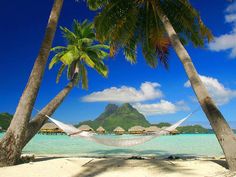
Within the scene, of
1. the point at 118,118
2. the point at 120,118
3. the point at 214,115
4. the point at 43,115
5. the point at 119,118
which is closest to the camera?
the point at 214,115

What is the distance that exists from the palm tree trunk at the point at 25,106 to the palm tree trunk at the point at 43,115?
31 cm

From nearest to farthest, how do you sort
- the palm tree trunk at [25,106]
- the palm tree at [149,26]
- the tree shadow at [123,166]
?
the tree shadow at [123,166]
the palm tree trunk at [25,106]
the palm tree at [149,26]

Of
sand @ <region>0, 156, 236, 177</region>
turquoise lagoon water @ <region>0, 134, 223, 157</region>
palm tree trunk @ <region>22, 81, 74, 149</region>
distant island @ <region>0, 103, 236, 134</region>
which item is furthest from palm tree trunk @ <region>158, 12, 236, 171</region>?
distant island @ <region>0, 103, 236, 134</region>

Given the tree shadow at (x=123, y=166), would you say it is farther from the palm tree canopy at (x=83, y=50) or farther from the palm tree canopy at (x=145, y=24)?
the palm tree canopy at (x=83, y=50)

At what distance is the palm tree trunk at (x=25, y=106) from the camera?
6809mm

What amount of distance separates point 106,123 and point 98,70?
130732 mm

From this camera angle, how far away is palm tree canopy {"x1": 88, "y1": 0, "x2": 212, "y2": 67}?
30.0ft

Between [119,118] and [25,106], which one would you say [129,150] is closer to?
[25,106]

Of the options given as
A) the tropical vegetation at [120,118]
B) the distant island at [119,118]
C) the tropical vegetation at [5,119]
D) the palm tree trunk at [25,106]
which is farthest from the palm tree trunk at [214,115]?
the tropical vegetation at [120,118]

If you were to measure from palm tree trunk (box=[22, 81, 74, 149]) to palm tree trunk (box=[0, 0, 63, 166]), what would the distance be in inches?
12.3

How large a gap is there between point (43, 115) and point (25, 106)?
124cm

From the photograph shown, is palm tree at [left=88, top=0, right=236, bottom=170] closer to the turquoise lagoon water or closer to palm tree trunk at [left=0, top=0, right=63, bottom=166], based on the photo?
palm tree trunk at [left=0, top=0, right=63, bottom=166]

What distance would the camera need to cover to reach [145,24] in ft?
33.9

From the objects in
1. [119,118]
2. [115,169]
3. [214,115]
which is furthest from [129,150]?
[119,118]
